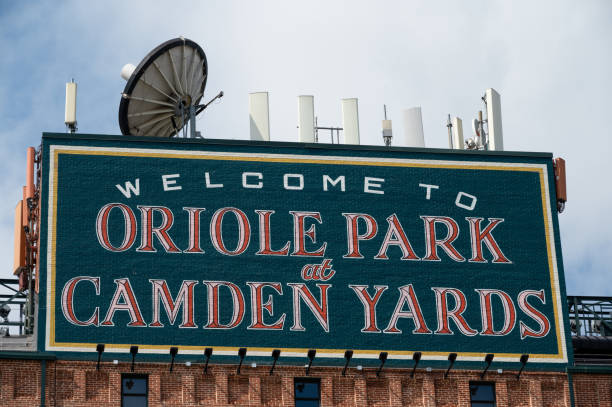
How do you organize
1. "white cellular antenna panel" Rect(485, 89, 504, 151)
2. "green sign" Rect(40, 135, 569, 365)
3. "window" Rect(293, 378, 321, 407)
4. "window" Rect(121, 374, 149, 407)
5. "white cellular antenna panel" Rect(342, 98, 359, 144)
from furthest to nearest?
"white cellular antenna panel" Rect(485, 89, 504, 151) < "white cellular antenna panel" Rect(342, 98, 359, 144) < "green sign" Rect(40, 135, 569, 365) < "window" Rect(293, 378, 321, 407) < "window" Rect(121, 374, 149, 407)

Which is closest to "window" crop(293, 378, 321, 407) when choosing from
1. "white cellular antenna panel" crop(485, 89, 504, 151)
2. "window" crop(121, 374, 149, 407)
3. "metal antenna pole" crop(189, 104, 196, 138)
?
"window" crop(121, 374, 149, 407)

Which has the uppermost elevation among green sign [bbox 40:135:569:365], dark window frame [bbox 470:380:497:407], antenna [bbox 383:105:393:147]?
antenna [bbox 383:105:393:147]

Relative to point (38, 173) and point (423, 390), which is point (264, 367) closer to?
point (423, 390)

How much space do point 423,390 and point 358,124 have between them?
43.8 ft

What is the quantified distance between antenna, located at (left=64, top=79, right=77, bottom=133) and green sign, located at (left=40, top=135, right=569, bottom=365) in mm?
2246

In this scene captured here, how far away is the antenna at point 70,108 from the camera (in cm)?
7138

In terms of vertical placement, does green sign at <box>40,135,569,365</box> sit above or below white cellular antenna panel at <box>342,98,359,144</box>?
below

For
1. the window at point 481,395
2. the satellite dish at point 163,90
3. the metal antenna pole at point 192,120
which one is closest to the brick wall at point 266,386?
the window at point 481,395

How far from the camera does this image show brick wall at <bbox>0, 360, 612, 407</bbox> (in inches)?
2559

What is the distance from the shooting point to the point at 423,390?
222ft

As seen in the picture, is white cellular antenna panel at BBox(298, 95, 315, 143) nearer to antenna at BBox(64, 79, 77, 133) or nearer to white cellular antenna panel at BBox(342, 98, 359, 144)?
white cellular antenna panel at BBox(342, 98, 359, 144)

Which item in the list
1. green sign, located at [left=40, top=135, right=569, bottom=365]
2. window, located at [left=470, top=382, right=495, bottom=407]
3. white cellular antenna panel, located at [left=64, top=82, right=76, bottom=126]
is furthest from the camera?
white cellular antenna panel, located at [left=64, top=82, right=76, bottom=126]

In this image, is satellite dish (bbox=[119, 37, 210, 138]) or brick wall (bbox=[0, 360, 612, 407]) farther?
satellite dish (bbox=[119, 37, 210, 138])

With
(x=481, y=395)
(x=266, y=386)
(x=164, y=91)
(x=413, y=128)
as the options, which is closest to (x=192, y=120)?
(x=164, y=91)
